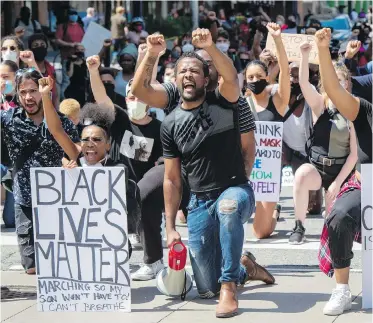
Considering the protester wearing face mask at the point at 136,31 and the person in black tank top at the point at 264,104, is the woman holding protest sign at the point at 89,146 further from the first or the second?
the protester wearing face mask at the point at 136,31

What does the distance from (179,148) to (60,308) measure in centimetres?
129

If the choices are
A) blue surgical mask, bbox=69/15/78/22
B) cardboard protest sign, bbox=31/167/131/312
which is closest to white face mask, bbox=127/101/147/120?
cardboard protest sign, bbox=31/167/131/312

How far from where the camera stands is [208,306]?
6.66 m

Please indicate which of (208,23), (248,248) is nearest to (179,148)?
(248,248)

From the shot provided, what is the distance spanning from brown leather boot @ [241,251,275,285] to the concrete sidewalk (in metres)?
0.06

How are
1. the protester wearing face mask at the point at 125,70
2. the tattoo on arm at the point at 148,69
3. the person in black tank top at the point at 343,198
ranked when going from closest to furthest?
the person in black tank top at the point at 343,198 → the tattoo on arm at the point at 148,69 → the protester wearing face mask at the point at 125,70

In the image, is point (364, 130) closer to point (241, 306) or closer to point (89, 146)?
point (241, 306)

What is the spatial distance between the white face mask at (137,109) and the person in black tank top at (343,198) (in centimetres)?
212

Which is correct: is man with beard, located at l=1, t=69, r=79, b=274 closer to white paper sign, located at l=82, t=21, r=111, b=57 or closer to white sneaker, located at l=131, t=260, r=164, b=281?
white sneaker, located at l=131, t=260, r=164, b=281

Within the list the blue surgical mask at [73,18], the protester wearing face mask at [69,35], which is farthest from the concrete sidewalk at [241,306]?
the blue surgical mask at [73,18]

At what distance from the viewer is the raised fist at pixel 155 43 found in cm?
645

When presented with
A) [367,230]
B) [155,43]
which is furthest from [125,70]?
[367,230]

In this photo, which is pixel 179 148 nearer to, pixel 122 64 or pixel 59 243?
pixel 59 243

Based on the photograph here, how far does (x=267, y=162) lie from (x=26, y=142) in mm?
2716
